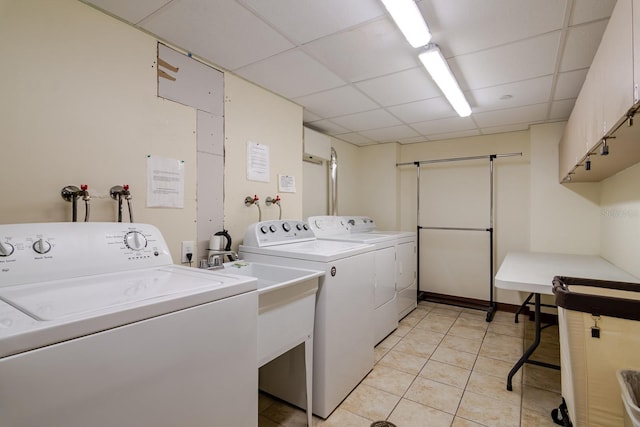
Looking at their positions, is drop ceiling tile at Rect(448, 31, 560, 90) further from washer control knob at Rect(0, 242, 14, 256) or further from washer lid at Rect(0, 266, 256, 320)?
washer control knob at Rect(0, 242, 14, 256)

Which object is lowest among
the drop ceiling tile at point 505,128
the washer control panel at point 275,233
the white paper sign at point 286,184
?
the washer control panel at point 275,233

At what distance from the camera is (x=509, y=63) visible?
2.12 meters

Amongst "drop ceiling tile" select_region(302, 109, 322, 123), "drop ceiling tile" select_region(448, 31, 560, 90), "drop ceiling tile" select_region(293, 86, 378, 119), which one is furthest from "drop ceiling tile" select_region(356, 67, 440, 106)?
"drop ceiling tile" select_region(302, 109, 322, 123)

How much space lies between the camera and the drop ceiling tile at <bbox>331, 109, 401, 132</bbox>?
3217 mm

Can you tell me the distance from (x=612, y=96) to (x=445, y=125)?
240 cm

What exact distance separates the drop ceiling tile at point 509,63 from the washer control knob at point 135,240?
2.20 m

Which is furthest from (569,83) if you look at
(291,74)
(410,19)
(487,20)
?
(291,74)

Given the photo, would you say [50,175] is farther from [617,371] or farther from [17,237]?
[617,371]

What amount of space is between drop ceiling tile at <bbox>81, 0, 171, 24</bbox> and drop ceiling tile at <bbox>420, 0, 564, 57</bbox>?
1.36m

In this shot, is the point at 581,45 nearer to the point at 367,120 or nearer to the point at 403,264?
the point at 367,120

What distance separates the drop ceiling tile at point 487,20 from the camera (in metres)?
1.54

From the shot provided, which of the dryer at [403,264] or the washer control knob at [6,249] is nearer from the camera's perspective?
the washer control knob at [6,249]

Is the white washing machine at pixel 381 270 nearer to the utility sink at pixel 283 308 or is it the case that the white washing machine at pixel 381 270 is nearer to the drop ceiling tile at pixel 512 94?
the utility sink at pixel 283 308

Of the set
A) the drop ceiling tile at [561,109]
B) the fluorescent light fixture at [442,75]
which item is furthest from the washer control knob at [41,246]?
the drop ceiling tile at [561,109]
